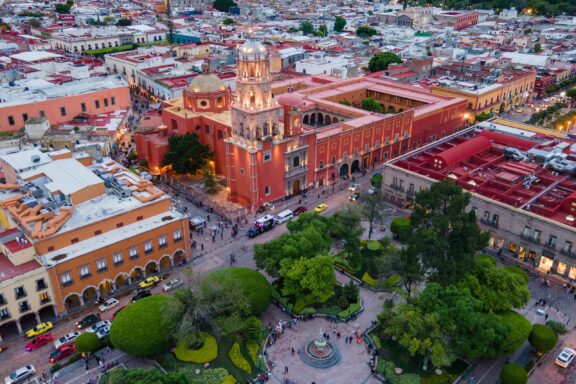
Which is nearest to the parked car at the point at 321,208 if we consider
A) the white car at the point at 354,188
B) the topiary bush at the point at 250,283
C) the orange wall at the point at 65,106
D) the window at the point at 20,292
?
the white car at the point at 354,188

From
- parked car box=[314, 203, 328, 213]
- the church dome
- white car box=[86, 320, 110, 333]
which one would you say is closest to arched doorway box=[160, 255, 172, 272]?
white car box=[86, 320, 110, 333]

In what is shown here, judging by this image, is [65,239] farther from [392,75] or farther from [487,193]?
[392,75]

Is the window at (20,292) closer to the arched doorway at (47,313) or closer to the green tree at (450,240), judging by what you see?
the arched doorway at (47,313)

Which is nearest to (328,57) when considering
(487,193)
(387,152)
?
(387,152)

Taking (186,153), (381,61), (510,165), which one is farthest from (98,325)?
(381,61)

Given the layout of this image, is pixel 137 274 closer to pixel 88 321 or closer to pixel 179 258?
pixel 179 258
